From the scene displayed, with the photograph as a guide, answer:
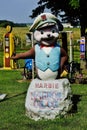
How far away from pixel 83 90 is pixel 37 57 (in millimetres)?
4539

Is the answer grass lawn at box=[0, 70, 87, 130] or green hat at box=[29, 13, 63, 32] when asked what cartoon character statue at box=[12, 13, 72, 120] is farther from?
grass lawn at box=[0, 70, 87, 130]

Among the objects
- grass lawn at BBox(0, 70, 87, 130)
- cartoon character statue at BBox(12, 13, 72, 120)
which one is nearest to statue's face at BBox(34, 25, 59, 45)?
cartoon character statue at BBox(12, 13, 72, 120)

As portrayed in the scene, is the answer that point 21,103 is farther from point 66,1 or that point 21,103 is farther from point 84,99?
point 66,1

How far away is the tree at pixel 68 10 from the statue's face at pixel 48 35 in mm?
9628

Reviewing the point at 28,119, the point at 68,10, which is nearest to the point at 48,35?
the point at 28,119

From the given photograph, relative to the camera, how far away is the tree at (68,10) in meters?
20.4

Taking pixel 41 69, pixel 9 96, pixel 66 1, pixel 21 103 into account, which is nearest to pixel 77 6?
pixel 66 1

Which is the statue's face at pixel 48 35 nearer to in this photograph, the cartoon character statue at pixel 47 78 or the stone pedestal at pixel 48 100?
the cartoon character statue at pixel 47 78

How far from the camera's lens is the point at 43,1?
22625 mm

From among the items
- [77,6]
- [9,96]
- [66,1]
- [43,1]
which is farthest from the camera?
[43,1]

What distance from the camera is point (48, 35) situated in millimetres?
9898

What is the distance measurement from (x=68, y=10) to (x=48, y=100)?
40.5 feet

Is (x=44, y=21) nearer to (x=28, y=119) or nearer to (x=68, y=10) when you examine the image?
(x=28, y=119)

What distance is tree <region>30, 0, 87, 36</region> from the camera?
66.8 feet
